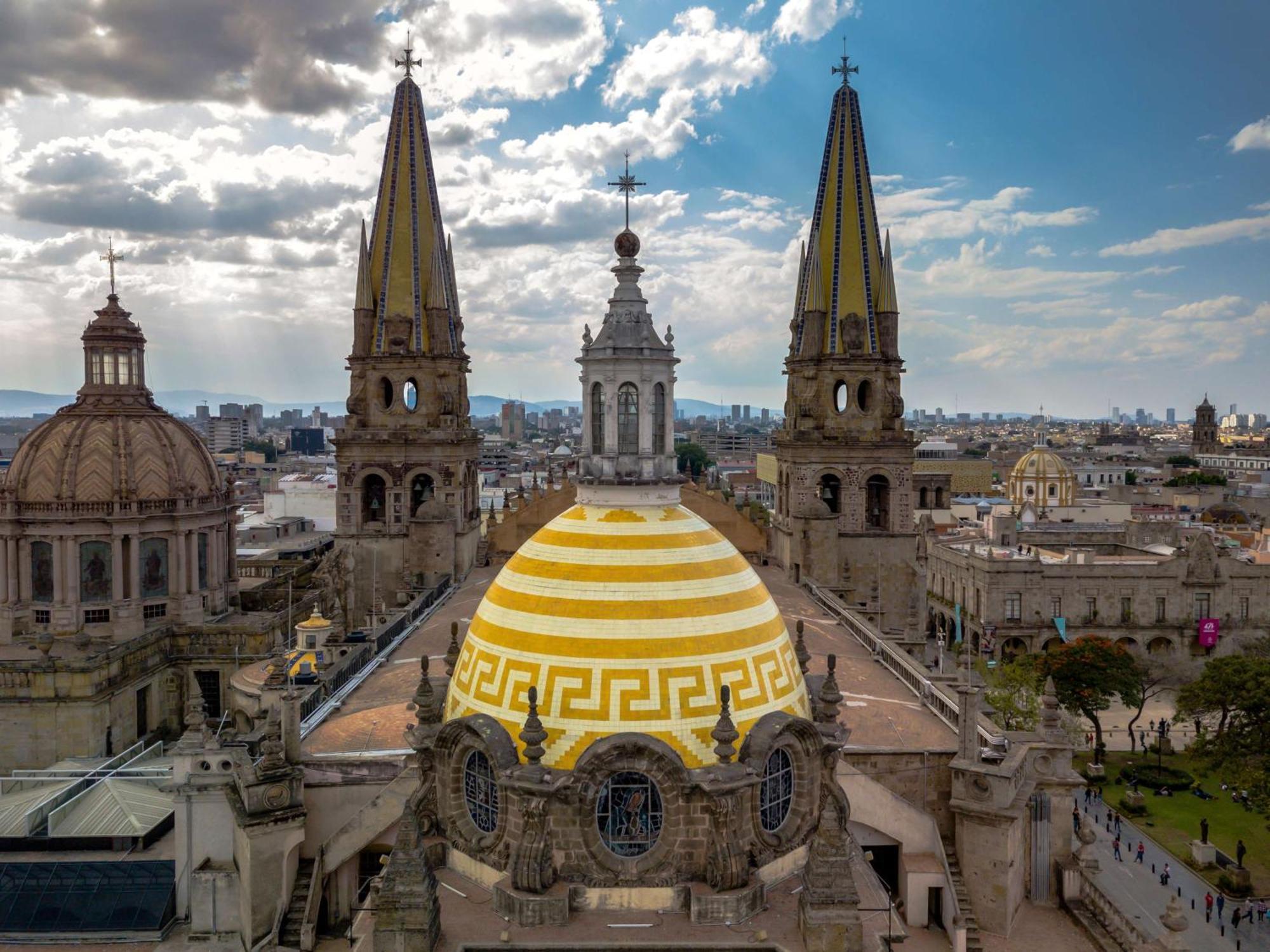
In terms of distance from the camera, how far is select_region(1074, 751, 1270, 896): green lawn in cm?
3456

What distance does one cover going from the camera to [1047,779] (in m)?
20.7

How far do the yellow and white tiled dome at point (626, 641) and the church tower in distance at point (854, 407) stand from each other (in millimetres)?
29799

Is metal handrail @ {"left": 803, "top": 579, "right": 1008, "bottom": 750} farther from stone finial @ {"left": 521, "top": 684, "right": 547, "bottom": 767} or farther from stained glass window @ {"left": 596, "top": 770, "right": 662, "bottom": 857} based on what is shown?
stone finial @ {"left": 521, "top": 684, "right": 547, "bottom": 767}

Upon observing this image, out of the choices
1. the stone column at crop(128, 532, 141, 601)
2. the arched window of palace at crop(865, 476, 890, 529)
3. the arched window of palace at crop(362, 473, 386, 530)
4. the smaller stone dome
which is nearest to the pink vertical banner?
the arched window of palace at crop(865, 476, 890, 529)

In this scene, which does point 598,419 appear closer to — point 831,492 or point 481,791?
point 481,791

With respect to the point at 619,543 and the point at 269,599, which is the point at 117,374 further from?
the point at 619,543

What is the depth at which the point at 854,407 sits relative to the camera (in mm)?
47438

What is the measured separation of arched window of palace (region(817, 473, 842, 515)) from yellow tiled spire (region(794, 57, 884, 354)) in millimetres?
6453

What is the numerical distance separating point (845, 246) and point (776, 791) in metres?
36.7

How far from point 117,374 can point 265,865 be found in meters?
35.2

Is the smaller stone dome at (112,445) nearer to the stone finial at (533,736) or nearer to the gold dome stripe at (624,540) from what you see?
the gold dome stripe at (624,540)

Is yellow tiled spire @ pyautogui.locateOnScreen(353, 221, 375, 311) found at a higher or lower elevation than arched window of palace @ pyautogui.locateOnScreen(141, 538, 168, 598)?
higher

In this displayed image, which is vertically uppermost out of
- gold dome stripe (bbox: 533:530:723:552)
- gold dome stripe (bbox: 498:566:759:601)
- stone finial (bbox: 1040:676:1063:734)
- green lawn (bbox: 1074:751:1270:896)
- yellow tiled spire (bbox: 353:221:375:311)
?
yellow tiled spire (bbox: 353:221:375:311)

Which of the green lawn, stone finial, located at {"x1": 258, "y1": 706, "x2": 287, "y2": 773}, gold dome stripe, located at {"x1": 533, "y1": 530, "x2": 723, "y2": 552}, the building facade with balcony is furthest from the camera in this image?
the building facade with balcony
